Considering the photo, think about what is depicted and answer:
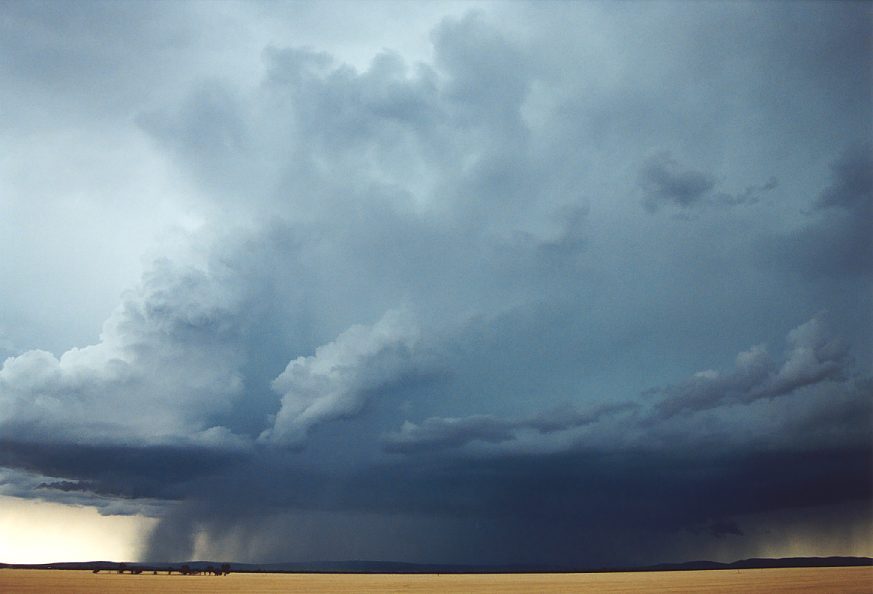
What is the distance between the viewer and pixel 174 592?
3472 inches

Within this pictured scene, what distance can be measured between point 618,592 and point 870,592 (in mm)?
31023

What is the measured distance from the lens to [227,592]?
8694 centimetres

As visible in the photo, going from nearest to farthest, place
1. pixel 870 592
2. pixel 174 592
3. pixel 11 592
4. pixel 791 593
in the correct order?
pixel 870 592 → pixel 791 593 → pixel 11 592 → pixel 174 592

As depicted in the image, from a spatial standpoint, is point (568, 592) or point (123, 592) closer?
point (123, 592)

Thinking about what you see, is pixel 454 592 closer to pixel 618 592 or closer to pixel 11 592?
pixel 618 592

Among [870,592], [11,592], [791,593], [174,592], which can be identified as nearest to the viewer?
[870,592]

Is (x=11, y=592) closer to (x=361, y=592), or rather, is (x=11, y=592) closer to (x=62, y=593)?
(x=62, y=593)

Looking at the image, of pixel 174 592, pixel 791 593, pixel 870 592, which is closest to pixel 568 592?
pixel 791 593

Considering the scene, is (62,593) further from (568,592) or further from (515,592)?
(568,592)

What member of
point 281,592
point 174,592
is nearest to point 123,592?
point 174,592

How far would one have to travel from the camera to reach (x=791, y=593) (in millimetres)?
76500

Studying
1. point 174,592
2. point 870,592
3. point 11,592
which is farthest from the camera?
point 174,592

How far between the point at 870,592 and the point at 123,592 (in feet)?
287

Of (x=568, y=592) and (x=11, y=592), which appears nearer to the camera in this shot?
(x=11, y=592)
